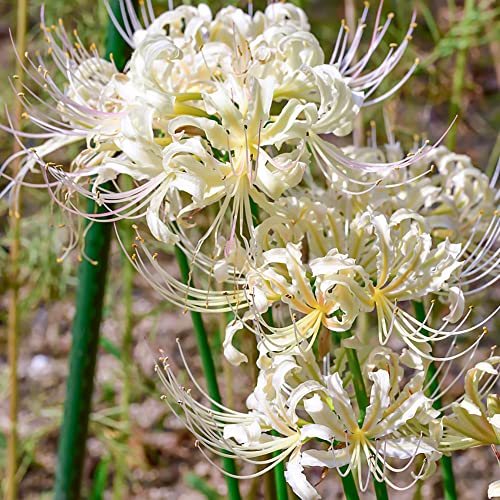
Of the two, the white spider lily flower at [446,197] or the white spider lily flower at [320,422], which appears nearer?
the white spider lily flower at [320,422]

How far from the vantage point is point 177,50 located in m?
0.69

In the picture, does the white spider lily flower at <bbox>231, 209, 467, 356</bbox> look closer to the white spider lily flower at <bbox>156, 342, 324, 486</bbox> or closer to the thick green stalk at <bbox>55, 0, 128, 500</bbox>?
the white spider lily flower at <bbox>156, 342, 324, 486</bbox>

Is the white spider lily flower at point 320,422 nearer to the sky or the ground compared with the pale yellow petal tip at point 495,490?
nearer to the sky

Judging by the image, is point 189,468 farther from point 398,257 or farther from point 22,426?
point 398,257

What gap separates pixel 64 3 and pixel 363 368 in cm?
115

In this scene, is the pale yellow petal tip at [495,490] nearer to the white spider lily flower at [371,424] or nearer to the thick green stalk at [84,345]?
the white spider lily flower at [371,424]

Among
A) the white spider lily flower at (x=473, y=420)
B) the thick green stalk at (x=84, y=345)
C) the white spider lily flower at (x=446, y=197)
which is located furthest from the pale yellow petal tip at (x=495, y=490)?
the thick green stalk at (x=84, y=345)

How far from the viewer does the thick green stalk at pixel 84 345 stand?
0.86m

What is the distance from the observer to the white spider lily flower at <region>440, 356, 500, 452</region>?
2.11ft

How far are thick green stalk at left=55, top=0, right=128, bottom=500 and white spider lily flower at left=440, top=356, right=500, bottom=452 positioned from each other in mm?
370

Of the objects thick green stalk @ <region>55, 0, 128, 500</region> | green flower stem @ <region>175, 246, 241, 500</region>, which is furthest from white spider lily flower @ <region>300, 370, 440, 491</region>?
thick green stalk @ <region>55, 0, 128, 500</region>

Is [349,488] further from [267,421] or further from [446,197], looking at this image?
[446,197]

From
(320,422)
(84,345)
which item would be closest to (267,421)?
(320,422)

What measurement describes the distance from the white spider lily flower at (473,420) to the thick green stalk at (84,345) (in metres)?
0.37
